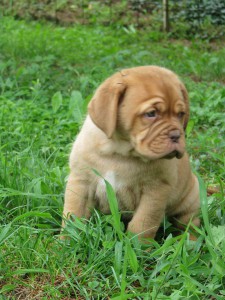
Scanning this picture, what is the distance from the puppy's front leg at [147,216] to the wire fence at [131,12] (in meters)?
6.51

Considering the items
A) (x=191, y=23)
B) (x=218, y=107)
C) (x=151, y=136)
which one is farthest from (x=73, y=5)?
(x=151, y=136)

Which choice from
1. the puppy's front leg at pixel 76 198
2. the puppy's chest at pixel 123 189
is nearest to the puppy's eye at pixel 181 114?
the puppy's chest at pixel 123 189

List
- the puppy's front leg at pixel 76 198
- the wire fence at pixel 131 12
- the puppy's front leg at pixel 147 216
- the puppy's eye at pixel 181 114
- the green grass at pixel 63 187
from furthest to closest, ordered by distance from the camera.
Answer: the wire fence at pixel 131 12 → the puppy's front leg at pixel 76 198 → the puppy's front leg at pixel 147 216 → the puppy's eye at pixel 181 114 → the green grass at pixel 63 187

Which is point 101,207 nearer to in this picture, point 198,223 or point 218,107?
point 198,223

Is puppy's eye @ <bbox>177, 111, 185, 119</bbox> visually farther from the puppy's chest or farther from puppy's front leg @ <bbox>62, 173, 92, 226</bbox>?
puppy's front leg @ <bbox>62, 173, 92, 226</bbox>

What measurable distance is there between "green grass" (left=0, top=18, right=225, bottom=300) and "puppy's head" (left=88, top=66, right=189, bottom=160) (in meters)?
0.35

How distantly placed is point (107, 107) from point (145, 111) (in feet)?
0.71

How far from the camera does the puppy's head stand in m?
3.44

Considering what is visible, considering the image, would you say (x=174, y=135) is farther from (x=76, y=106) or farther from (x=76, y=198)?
(x=76, y=106)

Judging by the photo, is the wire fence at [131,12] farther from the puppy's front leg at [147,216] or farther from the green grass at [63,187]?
the puppy's front leg at [147,216]

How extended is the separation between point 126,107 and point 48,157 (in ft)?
5.19

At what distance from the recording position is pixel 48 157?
195 inches

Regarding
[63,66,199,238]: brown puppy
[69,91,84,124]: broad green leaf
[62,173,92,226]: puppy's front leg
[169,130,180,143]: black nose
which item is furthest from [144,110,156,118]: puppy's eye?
[69,91,84,124]: broad green leaf

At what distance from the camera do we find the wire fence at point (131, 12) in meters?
10.0
